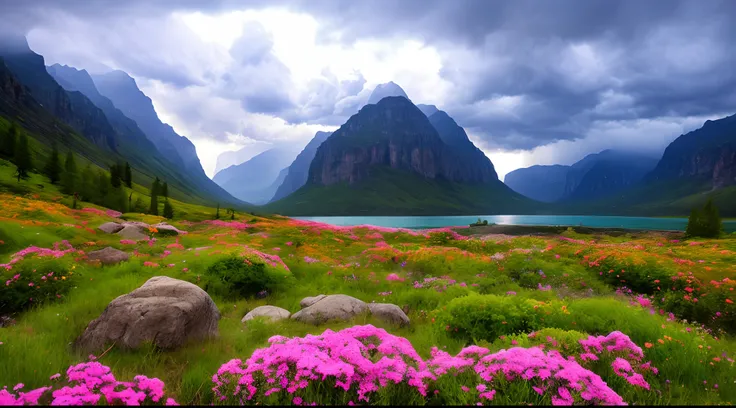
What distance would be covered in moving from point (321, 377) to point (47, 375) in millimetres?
4826

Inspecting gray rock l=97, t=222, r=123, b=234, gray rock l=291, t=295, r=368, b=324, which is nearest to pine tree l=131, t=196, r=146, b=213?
gray rock l=97, t=222, r=123, b=234

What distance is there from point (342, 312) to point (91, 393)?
7.79 meters

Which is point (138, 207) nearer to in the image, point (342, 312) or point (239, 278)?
point (239, 278)

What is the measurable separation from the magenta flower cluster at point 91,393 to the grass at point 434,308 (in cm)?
100

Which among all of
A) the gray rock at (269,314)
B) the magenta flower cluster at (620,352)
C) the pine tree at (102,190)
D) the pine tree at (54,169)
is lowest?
the gray rock at (269,314)

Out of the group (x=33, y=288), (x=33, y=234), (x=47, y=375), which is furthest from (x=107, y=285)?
(x=33, y=234)

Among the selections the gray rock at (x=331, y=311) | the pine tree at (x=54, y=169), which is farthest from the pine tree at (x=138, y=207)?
the gray rock at (x=331, y=311)

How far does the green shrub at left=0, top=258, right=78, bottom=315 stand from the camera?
35.5 ft

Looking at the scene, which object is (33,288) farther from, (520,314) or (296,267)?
(520,314)

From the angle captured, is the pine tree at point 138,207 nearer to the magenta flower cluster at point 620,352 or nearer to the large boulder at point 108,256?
the large boulder at point 108,256

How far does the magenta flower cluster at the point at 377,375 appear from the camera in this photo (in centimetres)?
461

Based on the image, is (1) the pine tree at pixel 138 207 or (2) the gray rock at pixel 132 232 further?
(1) the pine tree at pixel 138 207

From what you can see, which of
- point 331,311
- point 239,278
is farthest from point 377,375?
point 239,278

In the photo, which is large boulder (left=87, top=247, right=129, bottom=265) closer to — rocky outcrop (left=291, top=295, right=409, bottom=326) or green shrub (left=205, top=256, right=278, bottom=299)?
green shrub (left=205, top=256, right=278, bottom=299)
